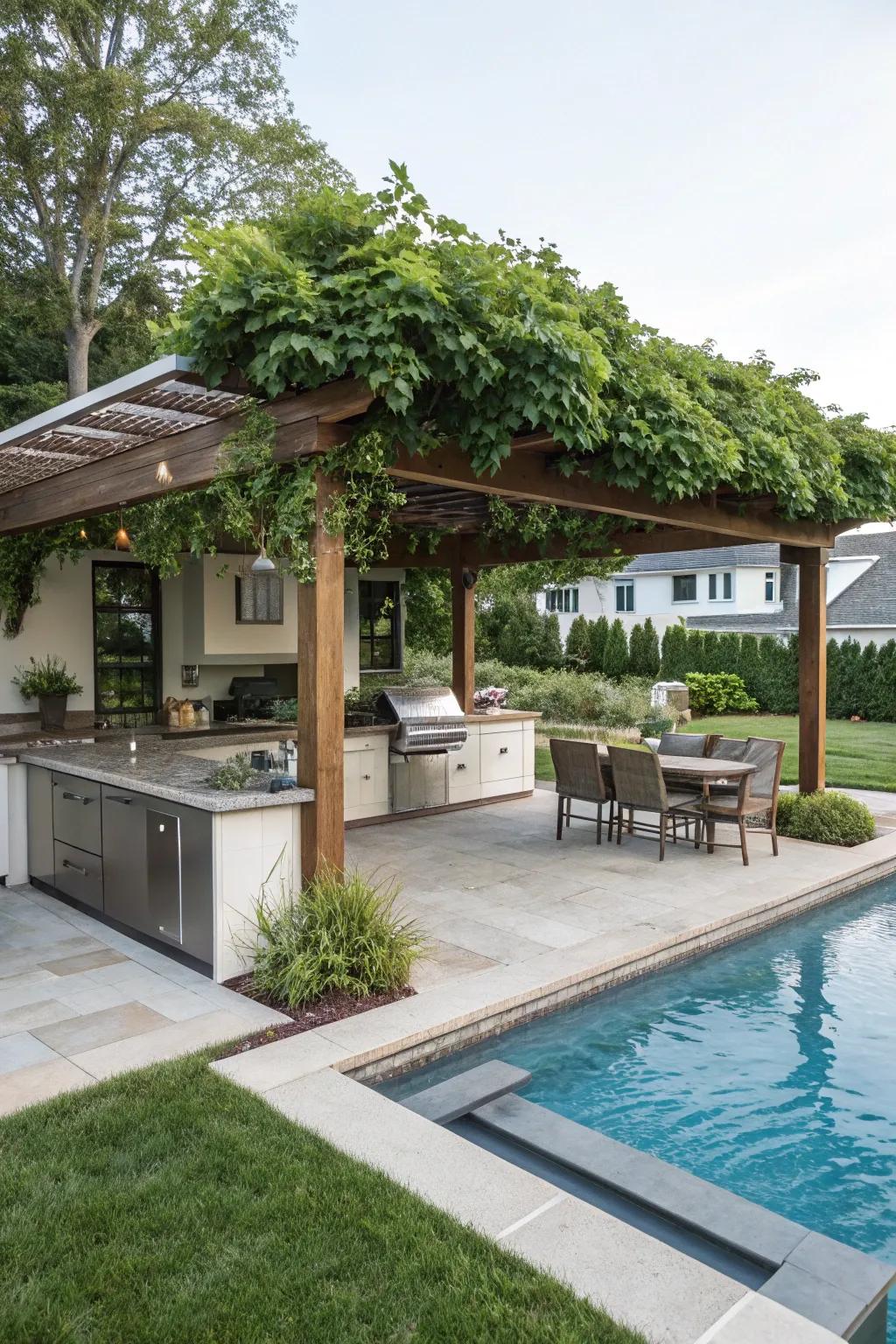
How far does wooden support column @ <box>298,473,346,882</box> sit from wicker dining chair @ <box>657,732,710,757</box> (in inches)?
185

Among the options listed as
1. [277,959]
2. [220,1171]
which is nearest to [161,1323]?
[220,1171]

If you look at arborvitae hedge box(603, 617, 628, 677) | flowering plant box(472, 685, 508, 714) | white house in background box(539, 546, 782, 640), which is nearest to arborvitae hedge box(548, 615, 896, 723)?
arborvitae hedge box(603, 617, 628, 677)

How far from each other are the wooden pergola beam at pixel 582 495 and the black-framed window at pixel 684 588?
816 inches

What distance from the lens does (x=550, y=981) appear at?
4906 millimetres

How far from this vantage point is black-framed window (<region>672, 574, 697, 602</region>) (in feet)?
95.7

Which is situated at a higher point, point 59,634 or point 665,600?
point 665,600

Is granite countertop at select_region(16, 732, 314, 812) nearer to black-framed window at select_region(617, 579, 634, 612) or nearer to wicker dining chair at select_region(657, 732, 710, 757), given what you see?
wicker dining chair at select_region(657, 732, 710, 757)

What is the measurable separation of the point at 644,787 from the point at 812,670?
245 centimetres

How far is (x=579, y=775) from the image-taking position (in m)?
8.26

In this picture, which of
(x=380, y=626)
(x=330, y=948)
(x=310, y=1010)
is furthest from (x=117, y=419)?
(x=380, y=626)

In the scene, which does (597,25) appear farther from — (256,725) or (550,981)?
(550,981)

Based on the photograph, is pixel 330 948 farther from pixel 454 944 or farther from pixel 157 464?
pixel 157 464

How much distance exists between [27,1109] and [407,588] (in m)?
9.89

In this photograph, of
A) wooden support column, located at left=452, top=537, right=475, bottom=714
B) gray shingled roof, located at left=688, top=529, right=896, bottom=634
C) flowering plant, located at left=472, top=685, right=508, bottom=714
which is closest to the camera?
wooden support column, located at left=452, top=537, right=475, bottom=714
